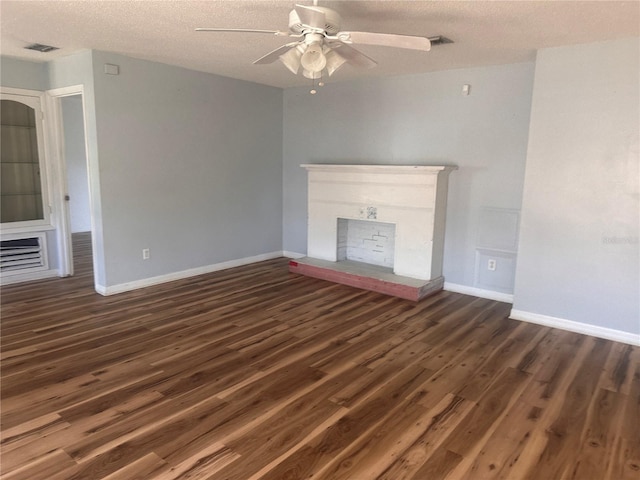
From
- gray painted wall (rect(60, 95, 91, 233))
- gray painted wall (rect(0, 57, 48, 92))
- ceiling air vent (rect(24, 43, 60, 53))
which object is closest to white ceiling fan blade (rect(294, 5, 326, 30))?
ceiling air vent (rect(24, 43, 60, 53))

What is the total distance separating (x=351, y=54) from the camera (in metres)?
2.70

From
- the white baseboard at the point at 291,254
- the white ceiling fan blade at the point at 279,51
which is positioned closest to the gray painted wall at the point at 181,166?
the white baseboard at the point at 291,254

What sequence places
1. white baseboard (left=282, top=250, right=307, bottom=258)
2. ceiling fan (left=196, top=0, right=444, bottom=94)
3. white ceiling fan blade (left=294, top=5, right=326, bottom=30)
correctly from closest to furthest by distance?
white ceiling fan blade (left=294, top=5, right=326, bottom=30) < ceiling fan (left=196, top=0, right=444, bottom=94) < white baseboard (left=282, top=250, right=307, bottom=258)

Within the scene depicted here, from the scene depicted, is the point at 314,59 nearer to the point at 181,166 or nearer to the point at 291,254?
the point at 181,166

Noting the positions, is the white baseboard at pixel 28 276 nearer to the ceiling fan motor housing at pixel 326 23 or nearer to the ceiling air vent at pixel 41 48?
the ceiling air vent at pixel 41 48

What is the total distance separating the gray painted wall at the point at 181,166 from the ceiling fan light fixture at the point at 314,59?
2567 mm

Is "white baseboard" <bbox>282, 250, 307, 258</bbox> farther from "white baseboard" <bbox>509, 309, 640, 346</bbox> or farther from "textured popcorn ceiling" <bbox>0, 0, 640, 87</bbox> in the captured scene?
"white baseboard" <bbox>509, 309, 640, 346</bbox>

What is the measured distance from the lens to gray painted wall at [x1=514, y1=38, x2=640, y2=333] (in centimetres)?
340

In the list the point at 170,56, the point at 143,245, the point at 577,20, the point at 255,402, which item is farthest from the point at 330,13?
the point at 143,245

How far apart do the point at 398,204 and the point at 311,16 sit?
2.89 meters

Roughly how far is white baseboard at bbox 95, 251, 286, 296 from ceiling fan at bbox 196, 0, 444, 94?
3.01m

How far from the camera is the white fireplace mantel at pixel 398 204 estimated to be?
15.3 feet

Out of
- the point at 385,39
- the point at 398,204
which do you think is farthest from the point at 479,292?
the point at 385,39

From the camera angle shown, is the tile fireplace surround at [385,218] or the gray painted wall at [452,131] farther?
the tile fireplace surround at [385,218]
